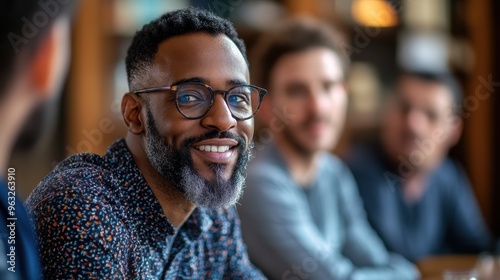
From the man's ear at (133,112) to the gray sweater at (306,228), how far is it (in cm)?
37

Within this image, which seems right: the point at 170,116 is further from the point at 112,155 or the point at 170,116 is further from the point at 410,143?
the point at 410,143

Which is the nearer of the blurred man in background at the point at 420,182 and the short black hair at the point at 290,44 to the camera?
the short black hair at the point at 290,44

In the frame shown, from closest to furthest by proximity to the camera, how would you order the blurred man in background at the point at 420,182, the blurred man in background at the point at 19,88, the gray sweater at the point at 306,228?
the blurred man in background at the point at 19,88 < the gray sweater at the point at 306,228 < the blurred man in background at the point at 420,182

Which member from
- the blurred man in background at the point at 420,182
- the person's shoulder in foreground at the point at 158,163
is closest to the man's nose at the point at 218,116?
the person's shoulder in foreground at the point at 158,163

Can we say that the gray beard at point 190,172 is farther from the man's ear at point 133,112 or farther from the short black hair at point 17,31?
the short black hair at point 17,31

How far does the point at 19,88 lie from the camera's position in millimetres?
699

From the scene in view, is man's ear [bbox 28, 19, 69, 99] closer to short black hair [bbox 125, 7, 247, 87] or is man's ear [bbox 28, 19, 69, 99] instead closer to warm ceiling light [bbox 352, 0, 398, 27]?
short black hair [bbox 125, 7, 247, 87]

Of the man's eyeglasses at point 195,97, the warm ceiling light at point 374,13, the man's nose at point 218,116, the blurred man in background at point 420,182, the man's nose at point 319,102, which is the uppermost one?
the warm ceiling light at point 374,13

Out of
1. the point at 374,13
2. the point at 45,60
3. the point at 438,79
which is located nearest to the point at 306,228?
the point at 45,60

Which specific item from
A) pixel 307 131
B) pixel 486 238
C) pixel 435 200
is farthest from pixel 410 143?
pixel 307 131

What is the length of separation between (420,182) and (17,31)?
1.44 metres

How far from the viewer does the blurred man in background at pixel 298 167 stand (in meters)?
1.13

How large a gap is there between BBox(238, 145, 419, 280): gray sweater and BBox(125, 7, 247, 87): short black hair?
1.30ft

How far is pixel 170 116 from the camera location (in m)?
0.61
